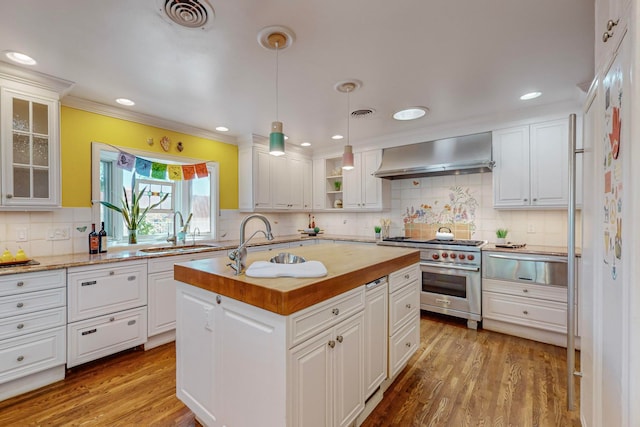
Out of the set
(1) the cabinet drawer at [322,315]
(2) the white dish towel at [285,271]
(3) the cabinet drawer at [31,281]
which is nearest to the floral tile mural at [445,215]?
(1) the cabinet drawer at [322,315]

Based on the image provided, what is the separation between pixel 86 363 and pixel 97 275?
0.79 meters

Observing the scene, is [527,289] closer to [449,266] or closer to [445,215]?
[449,266]

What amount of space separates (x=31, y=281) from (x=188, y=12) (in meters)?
2.23

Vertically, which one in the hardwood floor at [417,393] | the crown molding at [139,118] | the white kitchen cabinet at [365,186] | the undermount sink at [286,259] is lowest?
the hardwood floor at [417,393]

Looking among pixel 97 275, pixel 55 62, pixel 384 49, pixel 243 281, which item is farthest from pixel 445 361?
pixel 55 62

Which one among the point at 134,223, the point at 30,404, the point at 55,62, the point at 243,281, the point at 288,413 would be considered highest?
the point at 55,62

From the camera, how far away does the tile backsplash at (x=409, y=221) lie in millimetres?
2553

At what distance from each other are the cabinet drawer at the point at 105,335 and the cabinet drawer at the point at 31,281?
1.25ft

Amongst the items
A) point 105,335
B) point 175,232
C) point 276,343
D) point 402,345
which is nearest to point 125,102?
point 175,232

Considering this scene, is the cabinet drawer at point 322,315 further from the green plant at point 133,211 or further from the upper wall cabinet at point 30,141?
the green plant at point 133,211

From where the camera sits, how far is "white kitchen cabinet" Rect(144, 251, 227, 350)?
8.98 feet

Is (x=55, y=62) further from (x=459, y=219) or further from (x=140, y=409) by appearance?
(x=459, y=219)

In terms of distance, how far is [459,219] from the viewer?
150 inches

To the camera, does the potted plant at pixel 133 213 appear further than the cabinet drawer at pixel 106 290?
Yes
